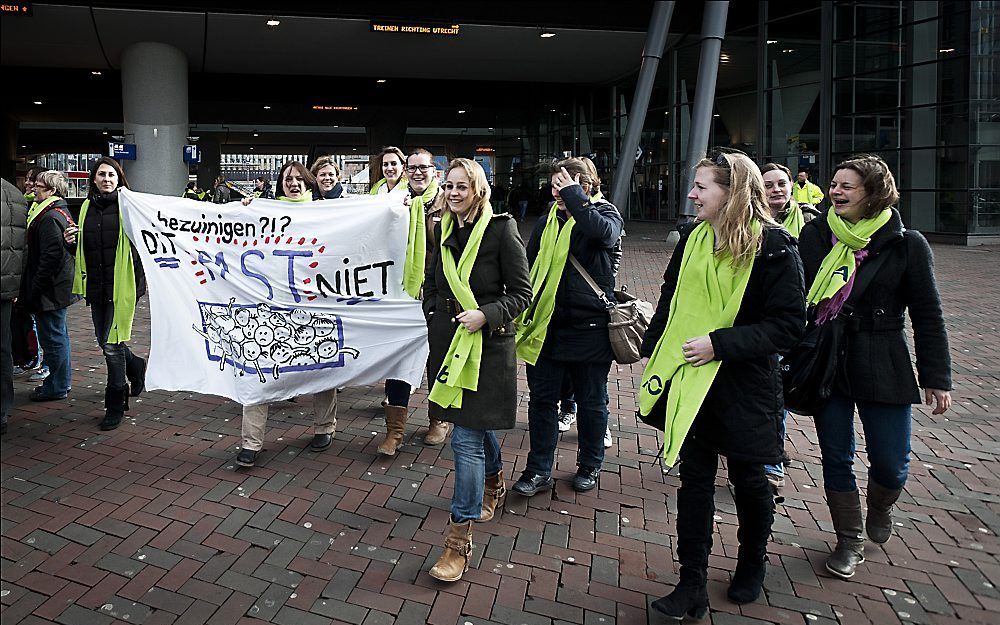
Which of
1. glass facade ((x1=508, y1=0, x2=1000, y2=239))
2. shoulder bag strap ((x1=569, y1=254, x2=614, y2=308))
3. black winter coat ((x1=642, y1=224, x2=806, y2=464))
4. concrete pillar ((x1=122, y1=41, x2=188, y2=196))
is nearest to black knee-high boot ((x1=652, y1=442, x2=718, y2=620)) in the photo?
black winter coat ((x1=642, y1=224, x2=806, y2=464))

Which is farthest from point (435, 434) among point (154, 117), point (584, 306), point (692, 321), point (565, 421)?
point (154, 117)

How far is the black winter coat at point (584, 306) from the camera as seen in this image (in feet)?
15.5

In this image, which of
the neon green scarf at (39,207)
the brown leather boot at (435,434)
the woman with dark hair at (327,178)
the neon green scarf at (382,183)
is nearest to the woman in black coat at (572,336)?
the brown leather boot at (435,434)

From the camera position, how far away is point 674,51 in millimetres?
28766

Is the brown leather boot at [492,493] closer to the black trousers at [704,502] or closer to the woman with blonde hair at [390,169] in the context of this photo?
the black trousers at [704,502]

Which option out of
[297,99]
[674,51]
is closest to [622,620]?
[674,51]

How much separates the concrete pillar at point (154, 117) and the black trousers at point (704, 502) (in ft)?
65.6

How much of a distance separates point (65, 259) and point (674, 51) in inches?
1005

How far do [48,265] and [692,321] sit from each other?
5.12 metres

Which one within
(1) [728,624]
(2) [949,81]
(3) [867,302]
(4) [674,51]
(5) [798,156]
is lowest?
(1) [728,624]

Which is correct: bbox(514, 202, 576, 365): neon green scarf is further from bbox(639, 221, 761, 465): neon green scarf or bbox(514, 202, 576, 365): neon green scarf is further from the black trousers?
the black trousers

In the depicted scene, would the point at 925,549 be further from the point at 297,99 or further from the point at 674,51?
the point at 297,99

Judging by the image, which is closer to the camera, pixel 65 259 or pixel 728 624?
pixel 728 624

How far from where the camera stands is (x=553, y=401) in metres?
4.80
